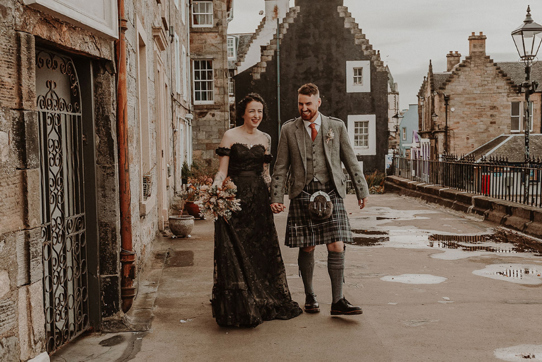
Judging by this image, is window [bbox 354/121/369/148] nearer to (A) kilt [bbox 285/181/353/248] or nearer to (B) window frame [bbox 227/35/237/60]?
(B) window frame [bbox 227/35/237/60]

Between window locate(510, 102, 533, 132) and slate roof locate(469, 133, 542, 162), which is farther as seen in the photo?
window locate(510, 102, 533, 132)

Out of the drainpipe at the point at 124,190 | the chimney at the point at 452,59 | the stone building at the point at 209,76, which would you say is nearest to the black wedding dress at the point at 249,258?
→ the drainpipe at the point at 124,190

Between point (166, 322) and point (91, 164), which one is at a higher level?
point (91, 164)

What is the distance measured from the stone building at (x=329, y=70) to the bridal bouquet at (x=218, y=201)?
85.0 ft

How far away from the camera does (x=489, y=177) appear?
13.1 metres

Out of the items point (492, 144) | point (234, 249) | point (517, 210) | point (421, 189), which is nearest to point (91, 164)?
point (234, 249)

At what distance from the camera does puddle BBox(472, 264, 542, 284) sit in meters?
6.97

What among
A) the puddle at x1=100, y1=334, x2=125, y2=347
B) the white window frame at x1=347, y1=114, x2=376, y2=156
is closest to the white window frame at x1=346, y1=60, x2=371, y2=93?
the white window frame at x1=347, y1=114, x2=376, y2=156

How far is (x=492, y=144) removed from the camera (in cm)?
2995

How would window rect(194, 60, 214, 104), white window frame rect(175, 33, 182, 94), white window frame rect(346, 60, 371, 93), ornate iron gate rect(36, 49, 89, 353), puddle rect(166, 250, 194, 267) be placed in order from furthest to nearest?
white window frame rect(346, 60, 371, 93)
window rect(194, 60, 214, 104)
white window frame rect(175, 33, 182, 94)
puddle rect(166, 250, 194, 267)
ornate iron gate rect(36, 49, 89, 353)

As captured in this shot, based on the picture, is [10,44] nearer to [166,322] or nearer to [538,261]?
[166,322]

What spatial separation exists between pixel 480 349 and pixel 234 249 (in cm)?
217

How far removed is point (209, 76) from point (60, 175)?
22.0m

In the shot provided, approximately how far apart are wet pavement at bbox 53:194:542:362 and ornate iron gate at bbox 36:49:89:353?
0.28 m
